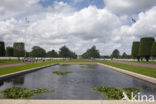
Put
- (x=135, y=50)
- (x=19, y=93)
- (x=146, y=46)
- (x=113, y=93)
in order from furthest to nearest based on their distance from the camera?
1. (x=135, y=50)
2. (x=146, y=46)
3. (x=113, y=93)
4. (x=19, y=93)

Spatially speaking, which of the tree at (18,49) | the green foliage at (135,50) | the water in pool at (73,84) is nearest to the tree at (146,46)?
the green foliage at (135,50)

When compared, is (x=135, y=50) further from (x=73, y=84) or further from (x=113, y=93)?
(x=113, y=93)

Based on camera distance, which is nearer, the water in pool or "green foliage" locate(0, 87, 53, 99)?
"green foliage" locate(0, 87, 53, 99)

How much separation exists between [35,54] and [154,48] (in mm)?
76676

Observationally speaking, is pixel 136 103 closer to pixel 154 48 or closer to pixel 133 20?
pixel 133 20

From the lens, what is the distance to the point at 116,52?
385 feet

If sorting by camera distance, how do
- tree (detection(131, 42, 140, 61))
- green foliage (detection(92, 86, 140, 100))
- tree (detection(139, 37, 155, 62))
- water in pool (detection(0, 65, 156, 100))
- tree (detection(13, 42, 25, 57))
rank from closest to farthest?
green foliage (detection(92, 86, 140, 100)), water in pool (detection(0, 65, 156, 100)), tree (detection(139, 37, 155, 62)), tree (detection(131, 42, 140, 61)), tree (detection(13, 42, 25, 57))

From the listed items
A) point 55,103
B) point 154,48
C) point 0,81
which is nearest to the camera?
point 55,103

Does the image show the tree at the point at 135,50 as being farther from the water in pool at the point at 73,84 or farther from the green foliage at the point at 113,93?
the green foliage at the point at 113,93

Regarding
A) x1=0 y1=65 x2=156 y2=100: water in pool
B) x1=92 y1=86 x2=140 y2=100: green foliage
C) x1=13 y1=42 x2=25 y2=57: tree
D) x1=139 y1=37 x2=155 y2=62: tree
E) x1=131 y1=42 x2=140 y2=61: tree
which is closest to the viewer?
x1=92 y1=86 x2=140 y2=100: green foliage

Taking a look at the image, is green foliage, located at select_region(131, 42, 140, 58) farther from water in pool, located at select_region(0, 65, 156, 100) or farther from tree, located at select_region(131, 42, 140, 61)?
water in pool, located at select_region(0, 65, 156, 100)

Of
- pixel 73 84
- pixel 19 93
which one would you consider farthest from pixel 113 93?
pixel 19 93

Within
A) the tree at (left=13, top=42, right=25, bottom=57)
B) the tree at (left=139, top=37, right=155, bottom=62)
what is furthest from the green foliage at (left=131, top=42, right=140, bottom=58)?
the tree at (left=13, top=42, right=25, bottom=57)

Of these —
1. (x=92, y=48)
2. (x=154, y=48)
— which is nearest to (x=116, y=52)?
(x=92, y=48)
